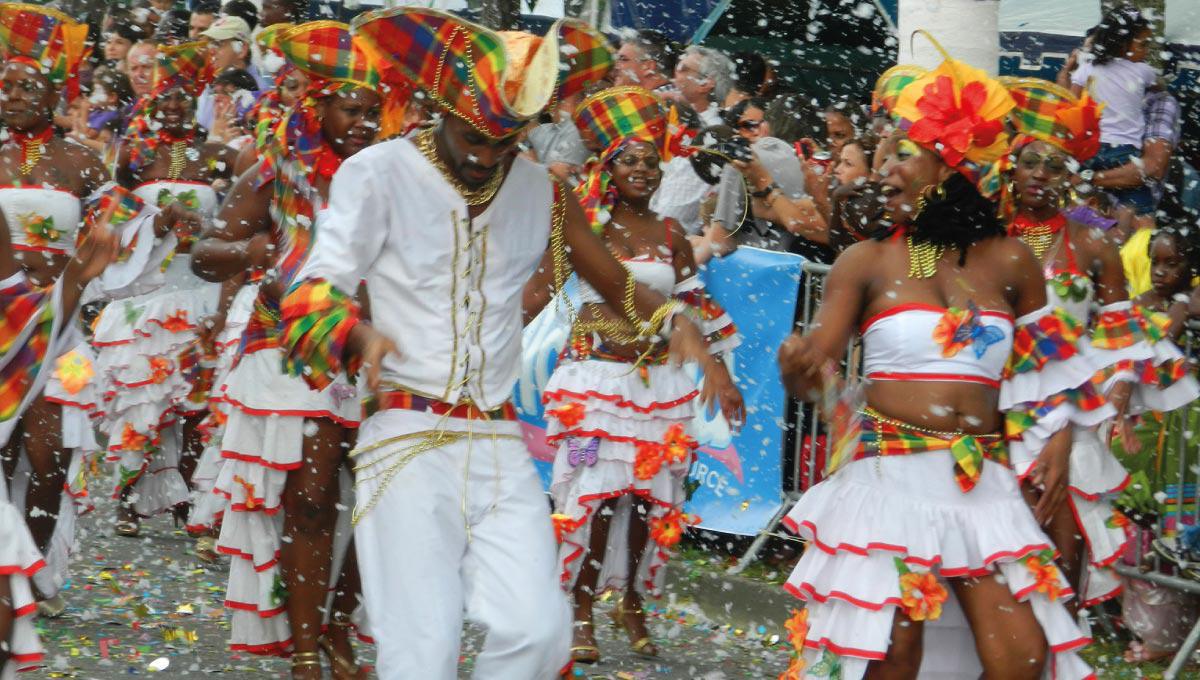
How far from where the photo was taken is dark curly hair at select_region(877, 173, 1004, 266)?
577 cm

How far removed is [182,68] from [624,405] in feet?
12.6

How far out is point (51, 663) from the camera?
7.42m

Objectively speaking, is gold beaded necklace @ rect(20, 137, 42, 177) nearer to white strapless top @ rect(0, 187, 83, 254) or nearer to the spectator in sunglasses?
white strapless top @ rect(0, 187, 83, 254)

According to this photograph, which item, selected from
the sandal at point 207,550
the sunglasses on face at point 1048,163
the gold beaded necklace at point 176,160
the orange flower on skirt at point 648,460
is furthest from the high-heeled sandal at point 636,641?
the gold beaded necklace at point 176,160

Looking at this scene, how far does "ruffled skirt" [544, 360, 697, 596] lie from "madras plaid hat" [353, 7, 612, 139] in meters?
3.34

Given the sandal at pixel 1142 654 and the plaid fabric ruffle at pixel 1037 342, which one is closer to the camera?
the plaid fabric ruffle at pixel 1037 342

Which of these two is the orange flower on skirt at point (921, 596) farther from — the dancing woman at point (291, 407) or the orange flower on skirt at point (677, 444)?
the orange flower on skirt at point (677, 444)

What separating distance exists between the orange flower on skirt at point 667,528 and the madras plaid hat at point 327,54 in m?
2.63

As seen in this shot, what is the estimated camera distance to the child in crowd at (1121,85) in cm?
1014

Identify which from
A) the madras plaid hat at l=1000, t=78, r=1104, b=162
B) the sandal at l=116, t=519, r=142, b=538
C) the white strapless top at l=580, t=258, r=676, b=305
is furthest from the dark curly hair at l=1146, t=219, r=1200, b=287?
the sandal at l=116, t=519, r=142, b=538

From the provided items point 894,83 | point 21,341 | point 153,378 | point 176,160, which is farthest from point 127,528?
point 894,83

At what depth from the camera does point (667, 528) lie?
8438 millimetres

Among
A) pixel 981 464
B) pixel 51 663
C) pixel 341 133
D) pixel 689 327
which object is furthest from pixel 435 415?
pixel 51 663

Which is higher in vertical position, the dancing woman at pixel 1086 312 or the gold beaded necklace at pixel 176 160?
the gold beaded necklace at pixel 176 160
